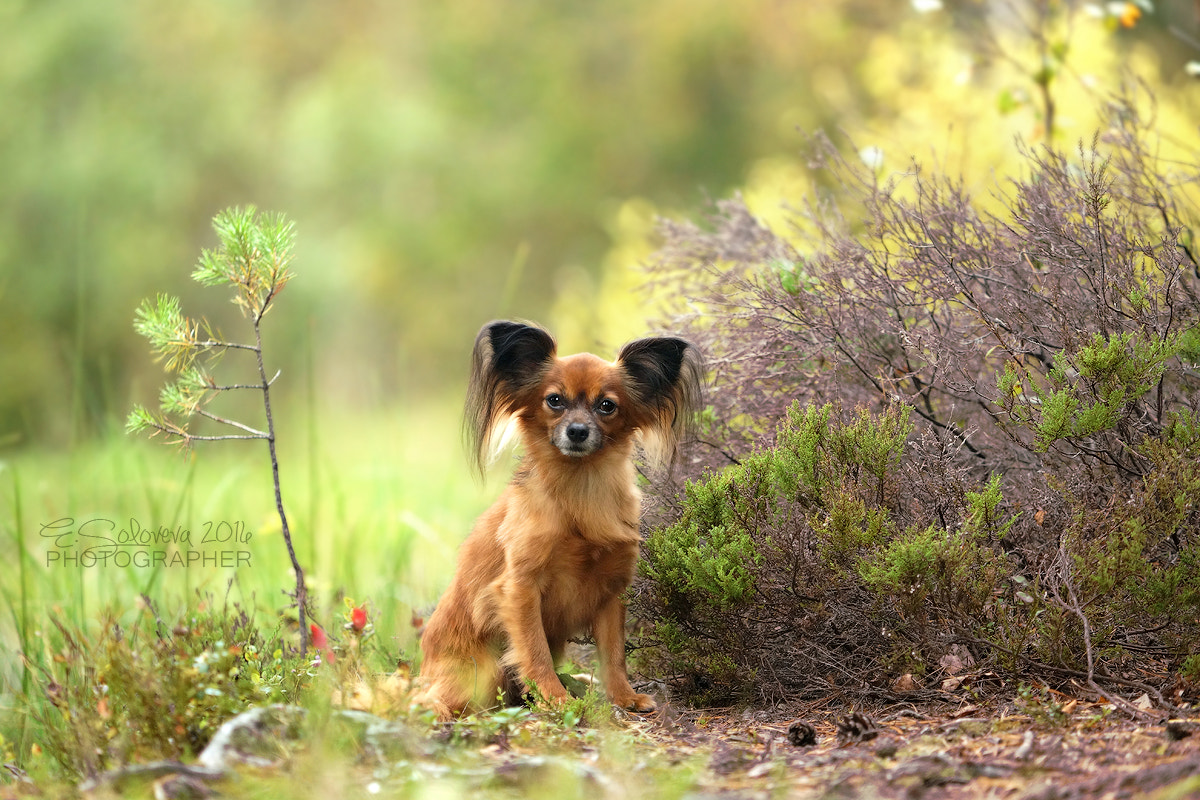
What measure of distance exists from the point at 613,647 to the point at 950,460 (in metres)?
1.52

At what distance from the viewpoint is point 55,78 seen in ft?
58.1

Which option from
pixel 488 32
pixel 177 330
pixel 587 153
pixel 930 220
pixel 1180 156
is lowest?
pixel 177 330

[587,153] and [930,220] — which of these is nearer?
[930,220]

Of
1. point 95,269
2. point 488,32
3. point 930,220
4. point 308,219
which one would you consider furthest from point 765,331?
point 488,32

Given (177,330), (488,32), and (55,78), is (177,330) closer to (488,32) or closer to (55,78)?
(55,78)

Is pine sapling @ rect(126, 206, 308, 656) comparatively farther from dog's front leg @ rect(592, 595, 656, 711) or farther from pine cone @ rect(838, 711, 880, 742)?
pine cone @ rect(838, 711, 880, 742)

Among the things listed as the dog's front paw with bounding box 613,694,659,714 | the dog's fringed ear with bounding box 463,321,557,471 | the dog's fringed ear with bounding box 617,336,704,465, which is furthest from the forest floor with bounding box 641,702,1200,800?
the dog's fringed ear with bounding box 463,321,557,471

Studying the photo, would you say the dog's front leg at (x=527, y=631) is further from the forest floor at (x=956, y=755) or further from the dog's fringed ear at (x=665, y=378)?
the dog's fringed ear at (x=665, y=378)

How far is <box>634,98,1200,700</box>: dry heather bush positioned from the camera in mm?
3572

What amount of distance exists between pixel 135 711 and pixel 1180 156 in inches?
372

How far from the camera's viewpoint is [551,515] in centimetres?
430

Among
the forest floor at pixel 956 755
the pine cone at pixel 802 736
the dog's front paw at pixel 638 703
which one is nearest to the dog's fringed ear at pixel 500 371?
the dog's front paw at pixel 638 703

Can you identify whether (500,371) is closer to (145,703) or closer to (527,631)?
(527,631)

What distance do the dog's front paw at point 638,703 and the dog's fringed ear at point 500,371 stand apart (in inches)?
42.8
